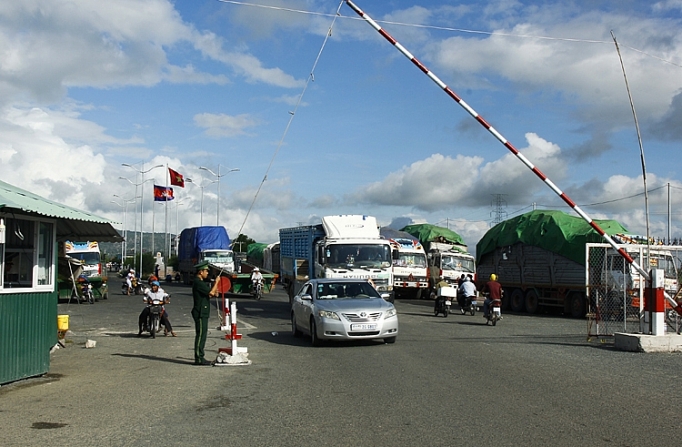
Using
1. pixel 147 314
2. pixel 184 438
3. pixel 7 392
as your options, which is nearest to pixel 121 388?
pixel 7 392

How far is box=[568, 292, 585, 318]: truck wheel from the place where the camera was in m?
26.0

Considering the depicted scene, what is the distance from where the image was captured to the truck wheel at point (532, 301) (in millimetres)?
28875

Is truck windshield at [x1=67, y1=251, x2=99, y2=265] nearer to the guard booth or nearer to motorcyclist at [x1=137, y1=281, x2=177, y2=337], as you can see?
motorcyclist at [x1=137, y1=281, x2=177, y2=337]

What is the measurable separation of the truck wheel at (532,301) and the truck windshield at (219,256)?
2170cm

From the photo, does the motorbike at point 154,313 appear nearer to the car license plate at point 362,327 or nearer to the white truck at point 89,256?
the car license plate at point 362,327

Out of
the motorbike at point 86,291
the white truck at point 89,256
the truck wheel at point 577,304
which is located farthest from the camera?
the white truck at point 89,256

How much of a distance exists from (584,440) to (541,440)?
1.38 ft

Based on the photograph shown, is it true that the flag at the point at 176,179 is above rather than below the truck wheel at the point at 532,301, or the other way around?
above

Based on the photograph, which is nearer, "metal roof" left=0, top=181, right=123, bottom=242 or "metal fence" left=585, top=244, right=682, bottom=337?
"metal roof" left=0, top=181, right=123, bottom=242

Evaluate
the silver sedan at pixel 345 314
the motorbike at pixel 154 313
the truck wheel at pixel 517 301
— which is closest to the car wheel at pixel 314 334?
the silver sedan at pixel 345 314

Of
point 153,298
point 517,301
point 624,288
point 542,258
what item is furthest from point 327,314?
point 517,301

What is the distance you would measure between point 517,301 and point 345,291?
50.2ft

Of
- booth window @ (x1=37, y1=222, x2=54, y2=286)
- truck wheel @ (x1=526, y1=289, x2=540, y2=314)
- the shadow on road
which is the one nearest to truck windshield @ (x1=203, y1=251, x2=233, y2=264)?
truck wheel @ (x1=526, y1=289, x2=540, y2=314)

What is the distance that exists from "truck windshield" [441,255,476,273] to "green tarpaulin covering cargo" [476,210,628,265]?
3.81m
